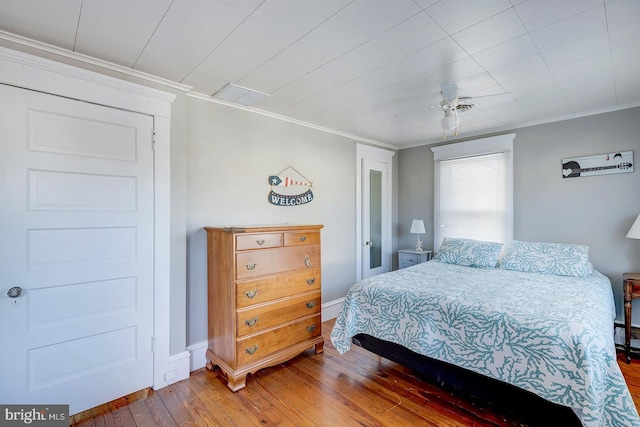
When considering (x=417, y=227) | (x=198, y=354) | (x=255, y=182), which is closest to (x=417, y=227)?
(x=417, y=227)

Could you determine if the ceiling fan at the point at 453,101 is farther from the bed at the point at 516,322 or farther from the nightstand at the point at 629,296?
the nightstand at the point at 629,296

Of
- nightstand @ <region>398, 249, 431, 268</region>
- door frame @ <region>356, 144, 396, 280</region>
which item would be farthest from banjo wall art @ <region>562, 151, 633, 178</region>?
door frame @ <region>356, 144, 396, 280</region>

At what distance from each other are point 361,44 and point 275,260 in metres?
1.75

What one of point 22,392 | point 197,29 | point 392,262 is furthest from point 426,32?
point 392,262

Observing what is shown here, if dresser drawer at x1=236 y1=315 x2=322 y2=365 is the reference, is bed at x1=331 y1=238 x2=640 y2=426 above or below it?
above

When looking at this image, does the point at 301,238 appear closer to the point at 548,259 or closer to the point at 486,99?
the point at 486,99

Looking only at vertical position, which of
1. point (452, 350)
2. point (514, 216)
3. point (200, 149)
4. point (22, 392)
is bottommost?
point (22, 392)

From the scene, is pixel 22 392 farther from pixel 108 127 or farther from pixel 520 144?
pixel 520 144

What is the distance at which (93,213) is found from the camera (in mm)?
2127

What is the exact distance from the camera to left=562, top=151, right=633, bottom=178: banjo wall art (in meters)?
3.12

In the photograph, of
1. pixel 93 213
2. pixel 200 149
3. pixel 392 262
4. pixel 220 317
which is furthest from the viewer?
pixel 392 262

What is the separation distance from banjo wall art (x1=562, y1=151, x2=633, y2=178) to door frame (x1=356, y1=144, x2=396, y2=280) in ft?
7.04

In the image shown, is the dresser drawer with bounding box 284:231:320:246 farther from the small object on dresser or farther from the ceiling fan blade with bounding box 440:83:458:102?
the small object on dresser

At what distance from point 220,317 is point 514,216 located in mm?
3561
